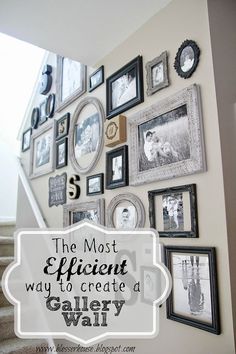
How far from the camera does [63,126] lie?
212 centimetres

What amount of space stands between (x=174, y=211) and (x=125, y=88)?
0.79 meters

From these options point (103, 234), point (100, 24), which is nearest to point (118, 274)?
point (103, 234)

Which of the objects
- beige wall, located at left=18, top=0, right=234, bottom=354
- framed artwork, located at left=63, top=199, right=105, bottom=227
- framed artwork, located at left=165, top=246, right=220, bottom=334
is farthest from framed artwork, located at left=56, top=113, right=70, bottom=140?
framed artwork, located at left=165, top=246, right=220, bottom=334

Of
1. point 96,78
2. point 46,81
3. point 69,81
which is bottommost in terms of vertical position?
point 96,78

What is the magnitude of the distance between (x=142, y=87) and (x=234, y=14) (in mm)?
537

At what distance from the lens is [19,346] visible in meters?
1.62

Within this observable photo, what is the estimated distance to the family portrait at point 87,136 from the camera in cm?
180

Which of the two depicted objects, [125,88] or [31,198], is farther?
[31,198]

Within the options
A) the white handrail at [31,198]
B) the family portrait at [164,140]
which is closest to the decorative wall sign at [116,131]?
the family portrait at [164,140]

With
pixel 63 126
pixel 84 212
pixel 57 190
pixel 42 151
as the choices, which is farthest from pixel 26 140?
pixel 84 212

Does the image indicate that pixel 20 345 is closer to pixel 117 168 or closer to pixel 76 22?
pixel 117 168

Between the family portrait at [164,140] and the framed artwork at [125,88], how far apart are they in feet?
0.63

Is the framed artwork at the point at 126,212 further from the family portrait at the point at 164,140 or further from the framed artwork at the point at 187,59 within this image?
the framed artwork at the point at 187,59

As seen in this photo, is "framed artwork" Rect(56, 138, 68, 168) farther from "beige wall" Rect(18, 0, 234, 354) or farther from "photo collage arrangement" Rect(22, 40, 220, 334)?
"beige wall" Rect(18, 0, 234, 354)
